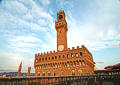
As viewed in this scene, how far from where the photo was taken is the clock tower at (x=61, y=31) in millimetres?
32706

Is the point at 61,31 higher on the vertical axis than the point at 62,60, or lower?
higher

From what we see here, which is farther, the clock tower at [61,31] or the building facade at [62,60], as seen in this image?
→ the clock tower at [61,31]

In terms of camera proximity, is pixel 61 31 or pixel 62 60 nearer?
pixel 62 60

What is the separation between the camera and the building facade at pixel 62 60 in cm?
2681

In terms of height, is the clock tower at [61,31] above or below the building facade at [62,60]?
above

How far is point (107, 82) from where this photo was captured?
60.3ft

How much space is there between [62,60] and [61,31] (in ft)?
40.0

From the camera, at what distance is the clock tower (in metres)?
32.7

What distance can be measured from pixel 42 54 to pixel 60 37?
10.4 m

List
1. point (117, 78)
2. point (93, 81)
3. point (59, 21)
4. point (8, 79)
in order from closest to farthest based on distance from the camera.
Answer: point (8, 79) → point (117, 78) → point (93, 81) → point (59, 21)

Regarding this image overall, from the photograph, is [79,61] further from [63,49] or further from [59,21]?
[59,21]

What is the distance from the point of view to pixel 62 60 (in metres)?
29.6

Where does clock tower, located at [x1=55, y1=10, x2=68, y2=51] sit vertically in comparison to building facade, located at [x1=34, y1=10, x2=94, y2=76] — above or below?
above

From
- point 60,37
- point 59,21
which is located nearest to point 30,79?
point 60,37
